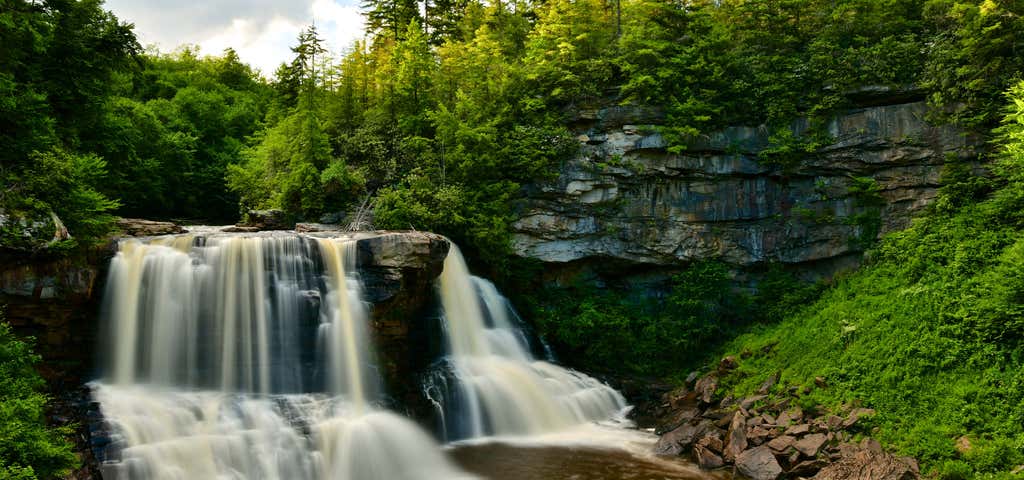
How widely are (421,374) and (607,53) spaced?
14.9 metres

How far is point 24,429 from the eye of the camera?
8961mm

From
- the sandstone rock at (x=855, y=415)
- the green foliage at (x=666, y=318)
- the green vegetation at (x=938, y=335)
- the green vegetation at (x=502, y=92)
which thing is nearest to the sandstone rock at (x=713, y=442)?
the green vegetation at (x=938, y=335)

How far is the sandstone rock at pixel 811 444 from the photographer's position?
12542 millimetres

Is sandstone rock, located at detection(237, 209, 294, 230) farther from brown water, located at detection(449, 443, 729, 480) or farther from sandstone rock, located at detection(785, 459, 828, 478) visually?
sandstone rock, located at detection(785, 459, 828, 478)

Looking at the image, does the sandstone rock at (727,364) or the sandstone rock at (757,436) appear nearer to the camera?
the sandstone rock at (757,436)

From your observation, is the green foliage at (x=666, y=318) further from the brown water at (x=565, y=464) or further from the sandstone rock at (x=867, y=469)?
the sandstone rock at (x=867, y=469)

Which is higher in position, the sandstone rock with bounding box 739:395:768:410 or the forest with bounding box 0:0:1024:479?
the forest with bounding box 0:0:1024:479

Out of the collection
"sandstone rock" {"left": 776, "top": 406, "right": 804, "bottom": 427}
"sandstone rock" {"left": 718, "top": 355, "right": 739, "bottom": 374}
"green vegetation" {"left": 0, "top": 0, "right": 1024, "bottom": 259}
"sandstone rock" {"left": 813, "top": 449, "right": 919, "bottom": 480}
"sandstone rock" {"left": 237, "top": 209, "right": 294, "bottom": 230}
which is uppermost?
"green vegetation" {"left": 0, "top": 0, "right": 1024, "bottom": 259}

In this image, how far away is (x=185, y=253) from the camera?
14281 millimetres

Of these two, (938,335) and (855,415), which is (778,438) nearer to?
(855,415)

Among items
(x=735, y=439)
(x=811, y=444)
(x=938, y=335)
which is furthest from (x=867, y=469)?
(x=938, y=335)

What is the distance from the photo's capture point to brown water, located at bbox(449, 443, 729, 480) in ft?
41.9

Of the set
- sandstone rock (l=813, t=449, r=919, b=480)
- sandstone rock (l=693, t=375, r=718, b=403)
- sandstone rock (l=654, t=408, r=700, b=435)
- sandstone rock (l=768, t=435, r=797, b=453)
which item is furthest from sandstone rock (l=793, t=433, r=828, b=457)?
sandstone rock (l=693, t=375, r=718, b=403)

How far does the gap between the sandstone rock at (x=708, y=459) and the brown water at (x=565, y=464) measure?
0.23 meters
